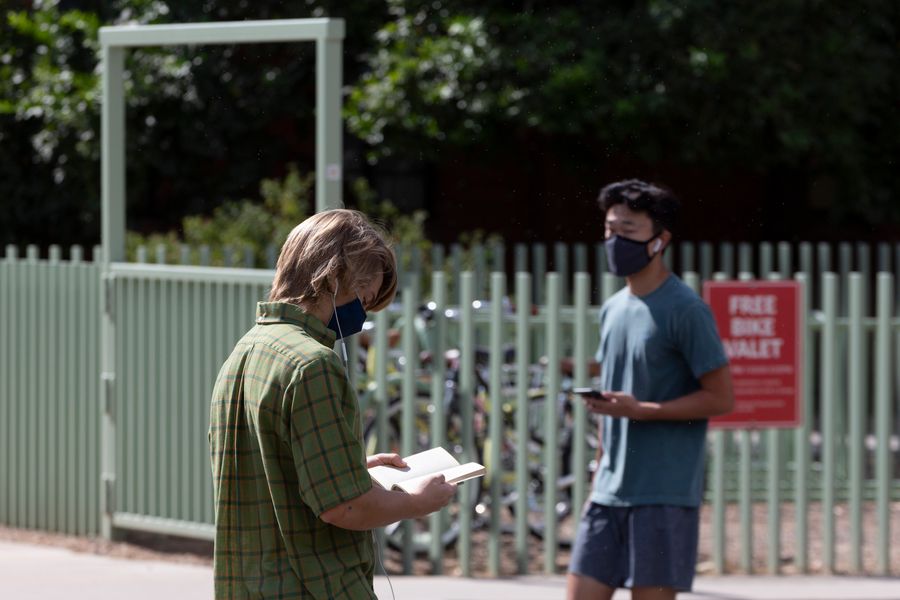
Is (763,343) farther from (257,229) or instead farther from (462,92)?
(462,92)

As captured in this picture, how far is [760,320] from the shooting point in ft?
24.3

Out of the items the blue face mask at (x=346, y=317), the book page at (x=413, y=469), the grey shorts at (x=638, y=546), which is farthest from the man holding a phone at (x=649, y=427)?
the blue face mask at (x=346, y=317)

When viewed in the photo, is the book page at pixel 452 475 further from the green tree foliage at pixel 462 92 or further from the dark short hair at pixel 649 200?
the green tree foliage at pixel 462 92

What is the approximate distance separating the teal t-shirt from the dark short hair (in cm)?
23

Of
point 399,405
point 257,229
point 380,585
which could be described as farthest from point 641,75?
point 380,585

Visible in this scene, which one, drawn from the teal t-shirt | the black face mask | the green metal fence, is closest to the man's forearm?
the teal t-shirt

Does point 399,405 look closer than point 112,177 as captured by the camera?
Yes

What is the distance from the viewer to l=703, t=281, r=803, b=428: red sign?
7309mm

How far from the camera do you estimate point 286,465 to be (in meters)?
3.00

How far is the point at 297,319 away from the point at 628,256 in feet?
6.61

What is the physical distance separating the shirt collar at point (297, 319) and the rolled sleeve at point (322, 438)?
130 mm

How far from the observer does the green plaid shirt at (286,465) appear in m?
2.91

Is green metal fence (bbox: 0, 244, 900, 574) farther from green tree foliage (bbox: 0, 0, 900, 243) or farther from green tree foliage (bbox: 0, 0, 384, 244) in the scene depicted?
green tree foliage (bbox: 0, 0, 384, 244)

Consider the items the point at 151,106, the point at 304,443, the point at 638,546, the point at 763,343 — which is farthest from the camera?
the point at 151,106
